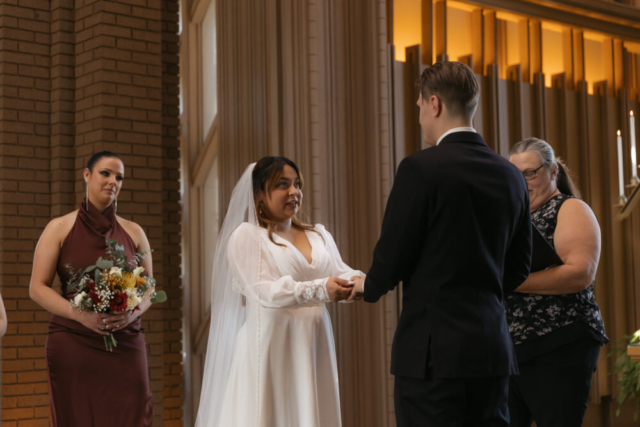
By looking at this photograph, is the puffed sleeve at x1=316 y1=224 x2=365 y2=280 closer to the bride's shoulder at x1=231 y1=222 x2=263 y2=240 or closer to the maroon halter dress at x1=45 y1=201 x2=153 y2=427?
the bride's shoulder at x1=231 y1=222 x2=263 y2=240

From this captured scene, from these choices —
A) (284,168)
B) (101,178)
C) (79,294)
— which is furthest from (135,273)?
(284,168)

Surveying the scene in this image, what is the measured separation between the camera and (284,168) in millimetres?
3875

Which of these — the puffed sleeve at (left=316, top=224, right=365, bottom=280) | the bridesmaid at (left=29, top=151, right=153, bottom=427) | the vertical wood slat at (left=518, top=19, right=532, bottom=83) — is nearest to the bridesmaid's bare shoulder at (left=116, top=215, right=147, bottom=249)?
the bridesmaid at (left=29, top=151, right=153, bottom=427)

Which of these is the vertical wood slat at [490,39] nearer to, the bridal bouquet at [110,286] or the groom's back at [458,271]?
the bridal bouquet at [110,286]

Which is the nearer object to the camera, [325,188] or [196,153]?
[325,188]

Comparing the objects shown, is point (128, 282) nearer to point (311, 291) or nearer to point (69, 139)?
point (311, 291)

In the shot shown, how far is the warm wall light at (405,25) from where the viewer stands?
613 cm

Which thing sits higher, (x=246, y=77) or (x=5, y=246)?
(x=246, y=77)

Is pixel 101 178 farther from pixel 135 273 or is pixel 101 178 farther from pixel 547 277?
pixel 547 277

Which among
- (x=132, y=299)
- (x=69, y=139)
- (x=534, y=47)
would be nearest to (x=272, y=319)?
(x=132, y=299)

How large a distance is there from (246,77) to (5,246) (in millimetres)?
2958

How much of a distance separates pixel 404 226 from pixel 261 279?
1.48 meters

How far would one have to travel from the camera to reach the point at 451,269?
7.80 feet

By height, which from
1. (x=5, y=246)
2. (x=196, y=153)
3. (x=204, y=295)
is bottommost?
(x=204, y=295)
